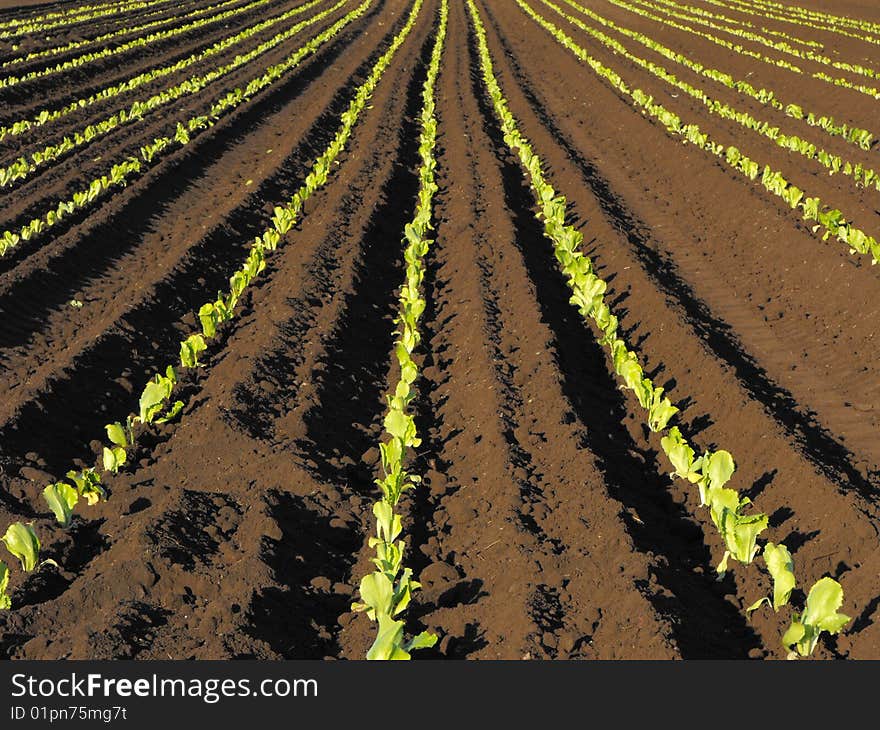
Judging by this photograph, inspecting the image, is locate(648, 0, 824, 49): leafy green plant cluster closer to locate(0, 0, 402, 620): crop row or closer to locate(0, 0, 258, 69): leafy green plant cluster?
locate(0, 0, 258, 69): leafy green plant cluster

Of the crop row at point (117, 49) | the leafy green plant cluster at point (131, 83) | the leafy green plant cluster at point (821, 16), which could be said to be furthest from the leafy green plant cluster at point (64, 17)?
the leafy green plant cluster at point (821, 16)

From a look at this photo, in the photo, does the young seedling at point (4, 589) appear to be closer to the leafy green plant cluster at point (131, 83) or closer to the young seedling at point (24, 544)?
the young seedling at point (24, 544)

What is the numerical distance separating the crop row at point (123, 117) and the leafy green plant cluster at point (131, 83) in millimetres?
799

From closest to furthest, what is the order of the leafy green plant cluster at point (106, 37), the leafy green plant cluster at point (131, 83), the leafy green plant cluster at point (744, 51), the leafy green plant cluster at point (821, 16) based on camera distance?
1. the leafy green plant cluster at point (131, 83)
2. the leafy green plant cluster at point (744, 51)
3. the leafy green plant cluster at point (106, 37)
4. the leafy green plant cluster at point (821, 16)

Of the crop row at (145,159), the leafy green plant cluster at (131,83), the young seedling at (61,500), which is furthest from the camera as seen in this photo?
the leafy green plant cluster at (131,83)

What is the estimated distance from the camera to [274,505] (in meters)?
5.34

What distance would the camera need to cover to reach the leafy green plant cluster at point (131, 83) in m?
15.3

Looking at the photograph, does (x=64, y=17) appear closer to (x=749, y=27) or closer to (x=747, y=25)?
(x=749, y=27)

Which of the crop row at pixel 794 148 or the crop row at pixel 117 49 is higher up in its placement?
the crop row at pixel 117 49

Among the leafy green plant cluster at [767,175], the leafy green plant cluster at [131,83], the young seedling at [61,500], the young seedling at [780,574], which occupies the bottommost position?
the young seedling at [780,574]

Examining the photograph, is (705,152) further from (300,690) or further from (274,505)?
(300,690)

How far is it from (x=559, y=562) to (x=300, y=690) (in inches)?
71.8

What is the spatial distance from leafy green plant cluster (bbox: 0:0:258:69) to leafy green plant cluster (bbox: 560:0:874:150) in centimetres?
1576

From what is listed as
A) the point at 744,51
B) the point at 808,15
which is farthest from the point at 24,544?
the point at 808,15
